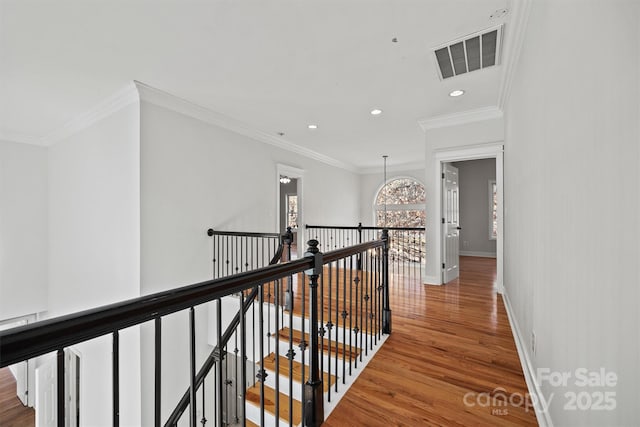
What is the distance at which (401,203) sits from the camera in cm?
813

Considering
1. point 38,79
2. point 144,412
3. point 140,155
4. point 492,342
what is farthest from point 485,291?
point 38,79

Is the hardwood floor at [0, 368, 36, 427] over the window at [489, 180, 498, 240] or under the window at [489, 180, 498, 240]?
under

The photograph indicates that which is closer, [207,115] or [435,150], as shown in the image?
[207,115]

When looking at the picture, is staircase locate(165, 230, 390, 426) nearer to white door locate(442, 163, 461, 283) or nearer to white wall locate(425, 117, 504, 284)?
white wall locate(425, 117, 504, 284)


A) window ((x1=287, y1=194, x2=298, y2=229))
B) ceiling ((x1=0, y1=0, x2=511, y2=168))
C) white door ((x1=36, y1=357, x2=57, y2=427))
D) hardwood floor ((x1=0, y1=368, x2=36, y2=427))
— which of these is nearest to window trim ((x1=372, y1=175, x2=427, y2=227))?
window ((x1=287, y1=194, x2=298, y2=229))

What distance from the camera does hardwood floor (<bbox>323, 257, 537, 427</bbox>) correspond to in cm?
161

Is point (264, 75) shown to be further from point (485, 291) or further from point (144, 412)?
point (485, 291)

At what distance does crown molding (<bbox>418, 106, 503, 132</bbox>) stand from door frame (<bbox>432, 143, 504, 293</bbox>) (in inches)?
15.6

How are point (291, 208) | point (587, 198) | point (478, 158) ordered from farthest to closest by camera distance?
point (291, 208)
point (478, 158)
point (587, 198)

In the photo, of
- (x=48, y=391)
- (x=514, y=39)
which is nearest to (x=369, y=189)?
(x=514, y=39)

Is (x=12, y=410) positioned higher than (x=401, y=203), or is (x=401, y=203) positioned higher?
(x=401, y=203)

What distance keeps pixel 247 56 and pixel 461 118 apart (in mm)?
3195

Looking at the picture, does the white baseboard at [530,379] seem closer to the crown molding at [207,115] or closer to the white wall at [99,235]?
the white wall at [99,235]

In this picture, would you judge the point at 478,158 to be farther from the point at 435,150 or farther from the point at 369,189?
the point at 369,189
